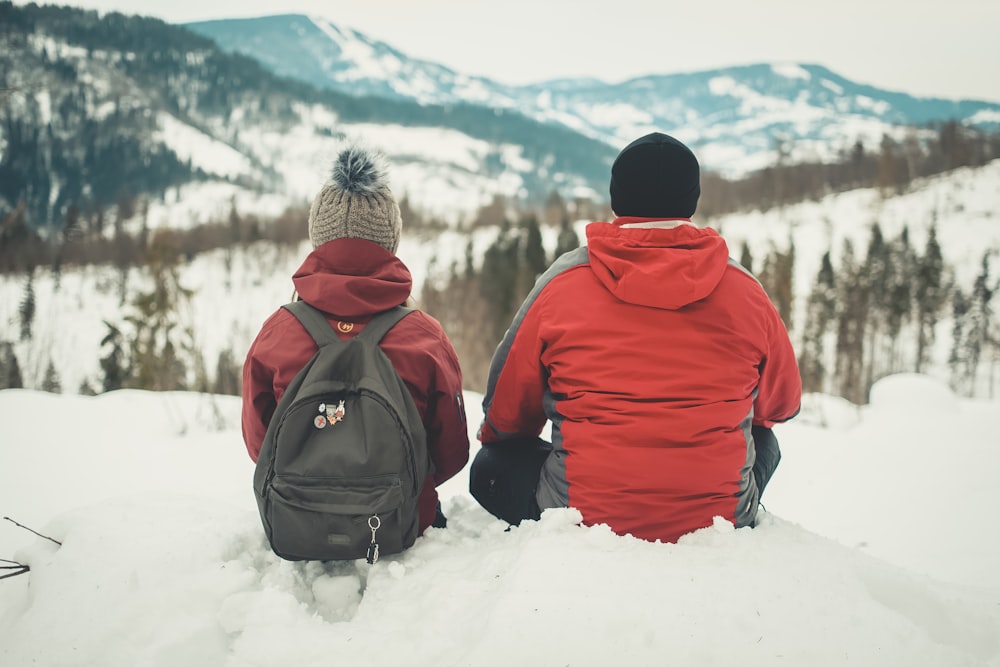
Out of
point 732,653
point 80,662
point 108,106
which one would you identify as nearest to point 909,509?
point 732,653

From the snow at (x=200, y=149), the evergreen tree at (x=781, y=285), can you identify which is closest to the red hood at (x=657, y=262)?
the evergreen tree at (x=781, y=285)

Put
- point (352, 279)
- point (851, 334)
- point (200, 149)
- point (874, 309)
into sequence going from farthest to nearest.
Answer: point (200, 149), point (874, 309), point (851, 334), point (352, 279)

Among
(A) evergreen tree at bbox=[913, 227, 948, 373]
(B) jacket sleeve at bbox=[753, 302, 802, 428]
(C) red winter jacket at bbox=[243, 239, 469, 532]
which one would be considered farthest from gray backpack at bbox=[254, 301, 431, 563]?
(A) evergreen tree at bbox=[913, 227, 948, 373]

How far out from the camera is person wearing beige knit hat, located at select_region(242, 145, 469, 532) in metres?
2.23

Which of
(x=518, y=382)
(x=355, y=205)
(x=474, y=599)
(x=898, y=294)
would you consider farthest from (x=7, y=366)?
(x=898, y=294)

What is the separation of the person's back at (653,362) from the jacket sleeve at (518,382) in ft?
0.05

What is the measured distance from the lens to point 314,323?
221cm

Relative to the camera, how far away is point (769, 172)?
8612 cm

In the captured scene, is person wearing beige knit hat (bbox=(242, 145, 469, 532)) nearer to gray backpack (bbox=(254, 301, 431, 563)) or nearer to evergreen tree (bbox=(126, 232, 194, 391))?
gray backpack (bbox=(254, 301, 431, 563))

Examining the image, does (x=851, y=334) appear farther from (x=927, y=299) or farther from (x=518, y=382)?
(x=518, y=382)

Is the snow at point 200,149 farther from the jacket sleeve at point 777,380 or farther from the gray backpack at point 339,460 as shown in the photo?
the jacket sleeve at point 777,380

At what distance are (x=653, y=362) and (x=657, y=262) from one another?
36 cm

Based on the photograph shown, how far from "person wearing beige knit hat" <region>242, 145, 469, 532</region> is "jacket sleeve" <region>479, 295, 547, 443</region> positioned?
0.17 m

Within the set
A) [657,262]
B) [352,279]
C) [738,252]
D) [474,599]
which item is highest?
[738,252]
